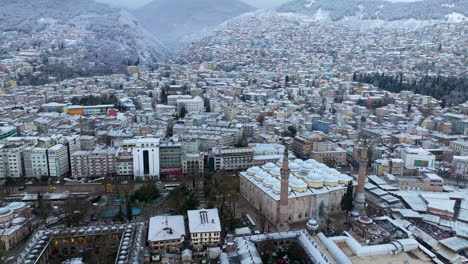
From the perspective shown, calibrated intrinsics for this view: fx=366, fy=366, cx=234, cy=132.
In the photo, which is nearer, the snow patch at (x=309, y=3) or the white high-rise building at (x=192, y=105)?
the white high-rise building at (x=192, y=105)

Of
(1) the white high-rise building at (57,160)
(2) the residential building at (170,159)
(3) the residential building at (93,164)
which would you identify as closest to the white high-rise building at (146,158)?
(2) the residential building at (170,159)

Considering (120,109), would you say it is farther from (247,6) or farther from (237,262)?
(247,6)

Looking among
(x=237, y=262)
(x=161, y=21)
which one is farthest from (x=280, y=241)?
(x=161, y=21)

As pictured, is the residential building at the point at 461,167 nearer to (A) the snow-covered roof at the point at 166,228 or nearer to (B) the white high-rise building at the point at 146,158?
(A) the snow-covered roof at the point at 166,228

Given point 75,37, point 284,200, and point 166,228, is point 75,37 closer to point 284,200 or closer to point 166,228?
point 166,228

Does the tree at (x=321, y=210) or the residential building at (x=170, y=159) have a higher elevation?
the residential building at (x=170, y=159)

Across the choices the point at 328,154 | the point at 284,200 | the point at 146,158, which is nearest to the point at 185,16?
the point at 328,154
